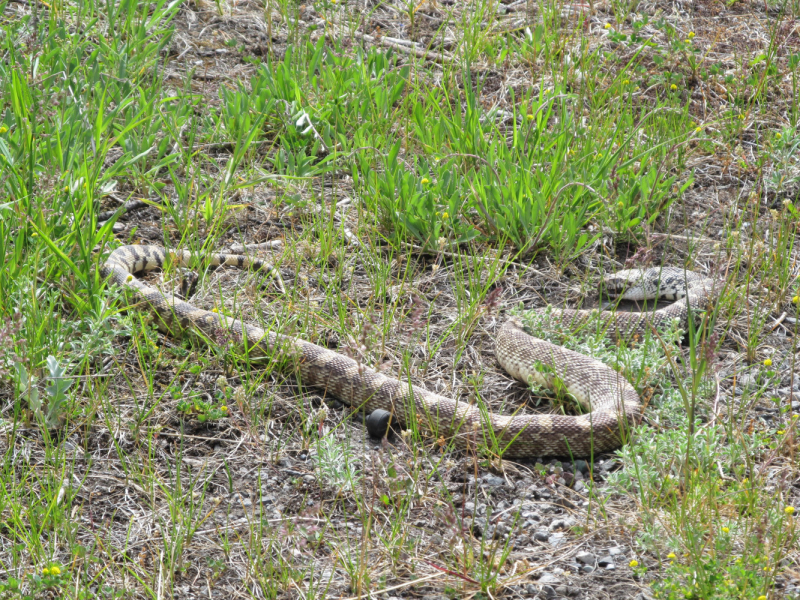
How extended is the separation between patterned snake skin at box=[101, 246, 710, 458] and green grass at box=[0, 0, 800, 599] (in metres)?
0.11

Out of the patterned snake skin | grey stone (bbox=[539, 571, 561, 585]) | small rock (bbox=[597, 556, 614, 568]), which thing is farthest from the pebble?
the patterned snake skin

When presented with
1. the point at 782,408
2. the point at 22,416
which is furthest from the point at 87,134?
the point at 782,408

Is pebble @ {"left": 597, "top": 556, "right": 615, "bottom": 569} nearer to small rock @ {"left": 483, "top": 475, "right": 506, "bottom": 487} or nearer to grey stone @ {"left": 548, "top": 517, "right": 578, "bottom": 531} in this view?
grey stone @ {"left": 548, "top": 517, "right": 578, "bottom": 531}

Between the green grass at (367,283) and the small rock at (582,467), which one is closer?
the green grass at (367,283)

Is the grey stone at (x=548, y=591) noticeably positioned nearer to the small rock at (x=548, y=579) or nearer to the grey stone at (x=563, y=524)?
the small rock at (x=548, y=579)

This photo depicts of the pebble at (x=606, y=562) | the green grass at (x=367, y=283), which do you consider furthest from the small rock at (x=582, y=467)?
the pebble at (x=606, y=562)

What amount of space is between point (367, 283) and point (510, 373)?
110 centimetres

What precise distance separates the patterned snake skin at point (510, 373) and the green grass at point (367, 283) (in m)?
0.11

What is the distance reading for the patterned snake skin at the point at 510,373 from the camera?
388 cm

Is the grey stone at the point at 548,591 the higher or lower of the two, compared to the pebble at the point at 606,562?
lower

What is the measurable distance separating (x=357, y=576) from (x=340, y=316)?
1780 millimetres

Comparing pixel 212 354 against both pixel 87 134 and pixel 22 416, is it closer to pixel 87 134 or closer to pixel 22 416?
pixel 22 416

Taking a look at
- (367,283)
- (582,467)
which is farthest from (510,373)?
(367,283)

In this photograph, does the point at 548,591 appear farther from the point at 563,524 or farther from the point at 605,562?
the point at 563,524
